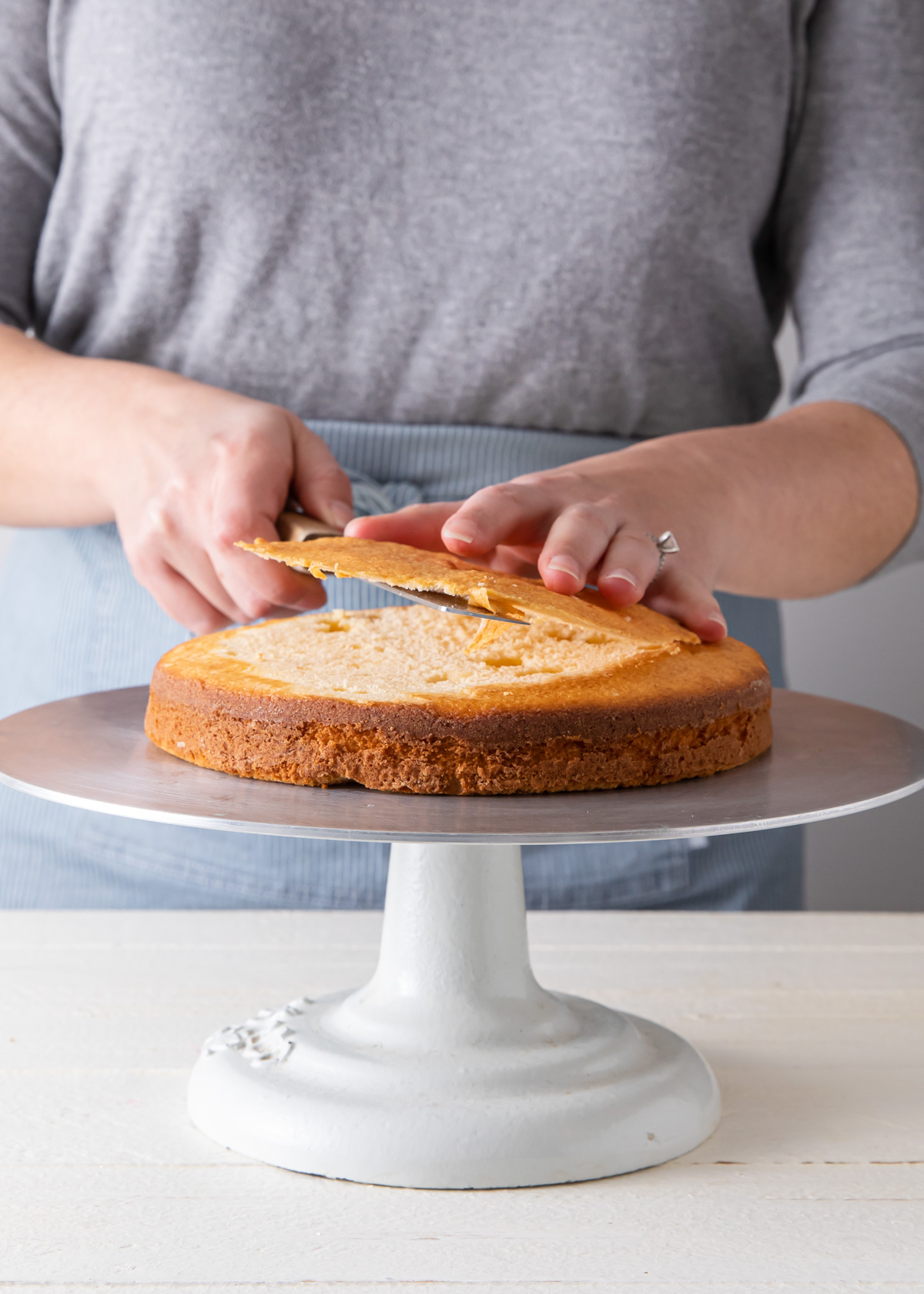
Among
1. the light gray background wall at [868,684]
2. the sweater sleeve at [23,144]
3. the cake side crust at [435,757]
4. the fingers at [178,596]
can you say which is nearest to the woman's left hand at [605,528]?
the cake side crust at [435,757]

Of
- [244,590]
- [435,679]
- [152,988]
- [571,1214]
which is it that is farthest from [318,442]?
[571,1214]

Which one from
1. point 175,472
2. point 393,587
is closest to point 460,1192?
point 393,587

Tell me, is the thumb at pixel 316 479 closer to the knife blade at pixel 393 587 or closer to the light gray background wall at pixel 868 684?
the knife blade at pixel 393 587

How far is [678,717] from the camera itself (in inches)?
25.1

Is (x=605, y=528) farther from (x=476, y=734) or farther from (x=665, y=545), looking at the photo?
(x=476, y=734)

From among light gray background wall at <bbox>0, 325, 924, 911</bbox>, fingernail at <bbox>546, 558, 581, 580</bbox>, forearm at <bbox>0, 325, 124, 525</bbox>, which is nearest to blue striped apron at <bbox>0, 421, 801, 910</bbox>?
forearm at <bbox>0, 325, 124, 525</bbox>

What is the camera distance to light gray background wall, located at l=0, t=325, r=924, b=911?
6.97 feet

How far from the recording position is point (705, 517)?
92 cm

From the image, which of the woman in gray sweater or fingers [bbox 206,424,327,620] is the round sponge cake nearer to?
fingers [bbox 206,424,327,620]

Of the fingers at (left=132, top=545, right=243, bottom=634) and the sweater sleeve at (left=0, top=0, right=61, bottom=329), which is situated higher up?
the sweater sleeve at (left=0, top=0, right=61, bottom=329)

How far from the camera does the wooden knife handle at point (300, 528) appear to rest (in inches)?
32.1

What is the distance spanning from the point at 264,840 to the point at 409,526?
0.51 meters

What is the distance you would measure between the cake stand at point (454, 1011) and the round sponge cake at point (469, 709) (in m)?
0.01

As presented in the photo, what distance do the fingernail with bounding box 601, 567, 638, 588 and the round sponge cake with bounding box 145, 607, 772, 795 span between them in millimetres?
33
